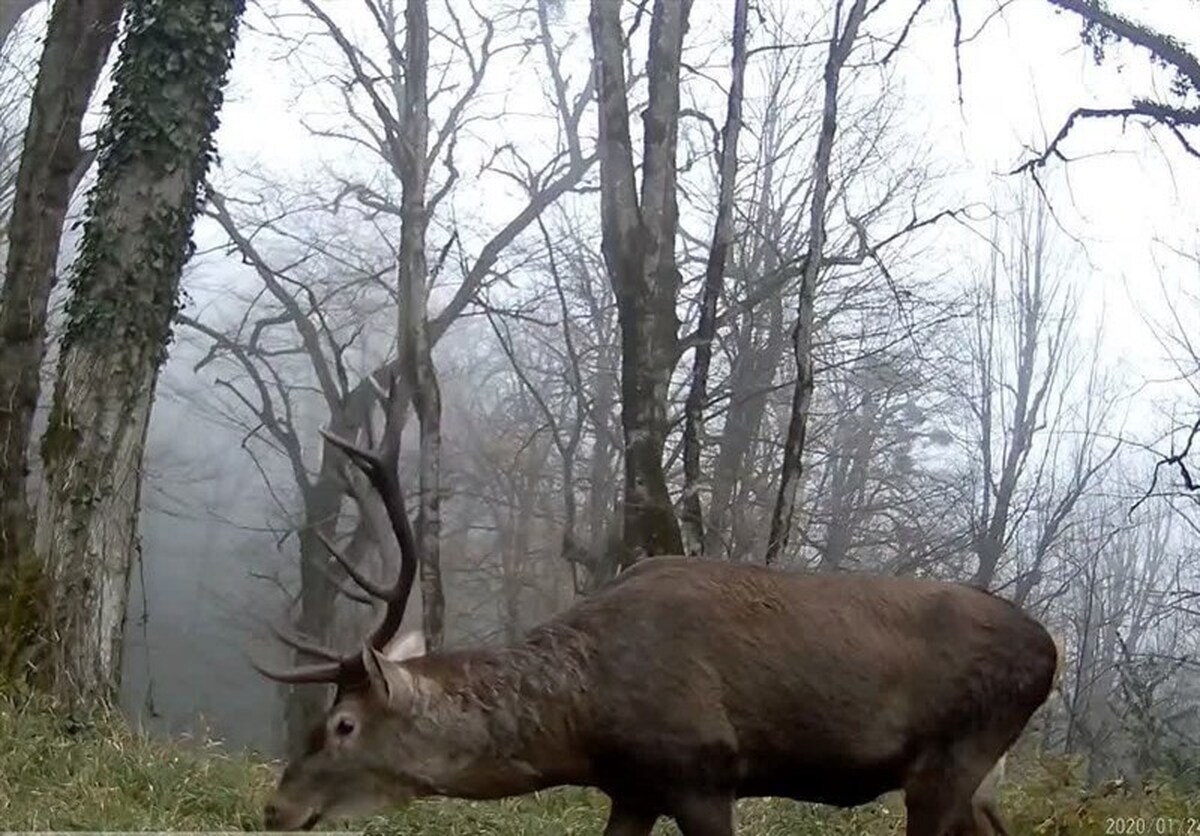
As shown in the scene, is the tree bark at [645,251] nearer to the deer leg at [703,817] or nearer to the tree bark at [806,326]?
the tree bark at [806,326]

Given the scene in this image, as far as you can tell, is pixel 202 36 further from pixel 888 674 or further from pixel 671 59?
pixel 888 674

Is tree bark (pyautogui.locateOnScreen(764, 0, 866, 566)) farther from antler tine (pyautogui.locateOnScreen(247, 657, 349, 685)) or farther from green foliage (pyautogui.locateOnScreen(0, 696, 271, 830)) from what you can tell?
antler tine (pyautogui.locateOnScreen(247, 657, 349, 685))

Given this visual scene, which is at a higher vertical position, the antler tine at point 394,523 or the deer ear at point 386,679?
the antler tine at point 394,523

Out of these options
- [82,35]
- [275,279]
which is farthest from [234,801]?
[275,279]

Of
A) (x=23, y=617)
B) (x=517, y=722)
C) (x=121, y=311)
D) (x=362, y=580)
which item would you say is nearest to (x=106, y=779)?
(x=23, y=617)

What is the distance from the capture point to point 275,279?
2759cm

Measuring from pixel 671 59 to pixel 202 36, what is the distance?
401 centimetres

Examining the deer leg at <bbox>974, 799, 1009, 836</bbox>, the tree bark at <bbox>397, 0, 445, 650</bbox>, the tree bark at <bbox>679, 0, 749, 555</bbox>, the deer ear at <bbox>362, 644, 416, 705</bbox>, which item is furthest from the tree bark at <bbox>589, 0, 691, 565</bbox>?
the tree bark at <bbox>397, 0, 445, 650</bbox>

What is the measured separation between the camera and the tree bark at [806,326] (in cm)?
1172

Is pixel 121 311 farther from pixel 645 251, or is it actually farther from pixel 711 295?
pixel 711 295

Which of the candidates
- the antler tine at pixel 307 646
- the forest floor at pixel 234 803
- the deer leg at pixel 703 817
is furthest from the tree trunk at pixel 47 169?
the deer leg at pixel 703 817

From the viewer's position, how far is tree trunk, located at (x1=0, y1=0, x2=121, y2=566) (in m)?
11.5

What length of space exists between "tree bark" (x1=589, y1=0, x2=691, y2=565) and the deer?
13.7 ft
